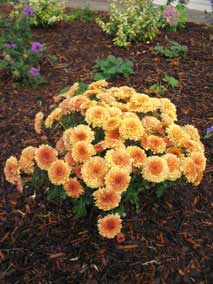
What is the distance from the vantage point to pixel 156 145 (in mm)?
2529

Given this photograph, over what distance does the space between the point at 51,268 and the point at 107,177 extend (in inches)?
30.1

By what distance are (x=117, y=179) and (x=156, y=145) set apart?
0.34 metres

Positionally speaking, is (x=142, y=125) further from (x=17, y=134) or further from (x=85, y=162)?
(x=17, y=134)

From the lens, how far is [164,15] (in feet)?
19.1

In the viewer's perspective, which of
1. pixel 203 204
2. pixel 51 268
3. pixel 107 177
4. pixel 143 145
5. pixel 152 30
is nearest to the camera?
pixel 107 177

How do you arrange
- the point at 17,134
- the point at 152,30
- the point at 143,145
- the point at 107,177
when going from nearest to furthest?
the point at 107,177
the point at 143,145
the point at 17,134
the point at 152,30

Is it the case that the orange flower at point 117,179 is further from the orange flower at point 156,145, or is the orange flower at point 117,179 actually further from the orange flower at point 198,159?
the orange flower at point 198,159

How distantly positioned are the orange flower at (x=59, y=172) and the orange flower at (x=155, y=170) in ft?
1.39

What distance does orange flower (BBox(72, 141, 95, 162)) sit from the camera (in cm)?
242

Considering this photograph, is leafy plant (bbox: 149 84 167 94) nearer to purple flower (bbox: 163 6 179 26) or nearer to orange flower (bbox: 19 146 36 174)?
purple flower (bbox: 163 6 179 26)

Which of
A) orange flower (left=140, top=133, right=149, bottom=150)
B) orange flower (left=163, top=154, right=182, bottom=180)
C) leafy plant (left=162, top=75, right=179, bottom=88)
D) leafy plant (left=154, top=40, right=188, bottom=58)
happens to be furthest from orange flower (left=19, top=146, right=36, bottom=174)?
leafy plant (left=154, top=40, right=188, bottom=58)

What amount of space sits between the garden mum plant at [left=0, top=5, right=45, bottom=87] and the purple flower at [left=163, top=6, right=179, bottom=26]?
1.73m

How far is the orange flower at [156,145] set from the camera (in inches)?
99.3

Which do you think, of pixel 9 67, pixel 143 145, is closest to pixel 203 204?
pixel 143 145
